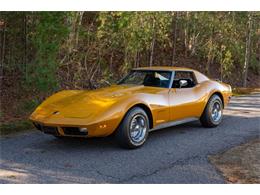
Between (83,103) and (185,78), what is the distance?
7.92 feet

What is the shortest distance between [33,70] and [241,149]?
5.20 meters

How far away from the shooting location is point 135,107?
5.90 m

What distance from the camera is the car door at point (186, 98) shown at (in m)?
6.65

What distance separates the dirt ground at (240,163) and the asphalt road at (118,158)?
0.15 metres

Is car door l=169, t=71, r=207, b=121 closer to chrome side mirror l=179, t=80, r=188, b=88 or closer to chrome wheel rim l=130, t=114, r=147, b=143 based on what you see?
chrome side mirror l=179, t=80, r=188, b=88

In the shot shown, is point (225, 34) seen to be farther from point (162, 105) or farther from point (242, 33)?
point (162, 105)

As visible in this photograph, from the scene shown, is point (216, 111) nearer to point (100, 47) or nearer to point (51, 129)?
point (51, 129)

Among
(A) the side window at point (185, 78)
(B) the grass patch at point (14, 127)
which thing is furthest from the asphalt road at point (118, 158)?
(A) the side window at point (185, 78)

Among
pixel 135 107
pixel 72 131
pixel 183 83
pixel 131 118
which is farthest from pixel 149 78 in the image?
pixel 72 131

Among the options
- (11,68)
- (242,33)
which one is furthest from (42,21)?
(242,33)

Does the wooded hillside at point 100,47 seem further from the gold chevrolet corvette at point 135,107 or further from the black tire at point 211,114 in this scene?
the black tire at point 211,114

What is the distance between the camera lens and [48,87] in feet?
29.0

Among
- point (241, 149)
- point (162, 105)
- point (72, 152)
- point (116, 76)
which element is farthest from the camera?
point (116, 76)

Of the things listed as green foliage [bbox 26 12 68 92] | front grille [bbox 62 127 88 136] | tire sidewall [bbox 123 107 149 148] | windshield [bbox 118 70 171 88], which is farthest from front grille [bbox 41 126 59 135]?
green foliage [bbox 26 12 68 92]
